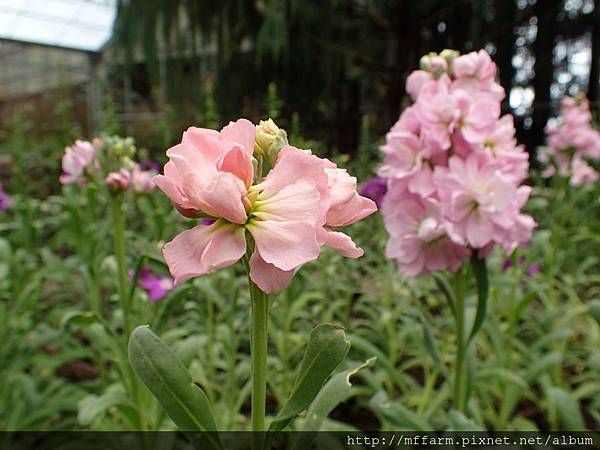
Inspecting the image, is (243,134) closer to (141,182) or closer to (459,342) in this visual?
(459,342)

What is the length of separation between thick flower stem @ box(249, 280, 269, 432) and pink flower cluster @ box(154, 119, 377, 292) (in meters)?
0.06

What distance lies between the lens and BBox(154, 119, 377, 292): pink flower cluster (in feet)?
1.63

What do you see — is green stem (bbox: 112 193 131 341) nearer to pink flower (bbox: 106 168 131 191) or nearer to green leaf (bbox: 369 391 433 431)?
pink flower (bbox: 106 168 131 191)

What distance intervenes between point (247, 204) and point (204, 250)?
6 centimetres

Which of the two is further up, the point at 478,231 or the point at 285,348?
the point at 478,231

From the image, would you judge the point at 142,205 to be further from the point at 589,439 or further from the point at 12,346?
the point at 589,439

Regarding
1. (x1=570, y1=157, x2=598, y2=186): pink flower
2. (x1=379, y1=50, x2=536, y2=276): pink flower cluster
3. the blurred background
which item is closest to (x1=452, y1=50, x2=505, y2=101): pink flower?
(x1=379, y1=50, x2=536, y2=276): pink flower cluster

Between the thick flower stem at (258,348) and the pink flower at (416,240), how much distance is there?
589mm

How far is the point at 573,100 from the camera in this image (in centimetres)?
309

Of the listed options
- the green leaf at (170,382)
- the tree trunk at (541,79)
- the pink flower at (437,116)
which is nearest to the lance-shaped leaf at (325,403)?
the green leaf at (170,382)

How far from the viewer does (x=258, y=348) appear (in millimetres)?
589

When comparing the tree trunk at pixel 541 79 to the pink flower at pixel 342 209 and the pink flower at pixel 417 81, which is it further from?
the pink flower at pixel 342 209

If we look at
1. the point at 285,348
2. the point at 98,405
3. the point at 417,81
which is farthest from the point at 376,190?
the point at 98,405

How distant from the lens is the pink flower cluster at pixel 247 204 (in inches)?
19.6
